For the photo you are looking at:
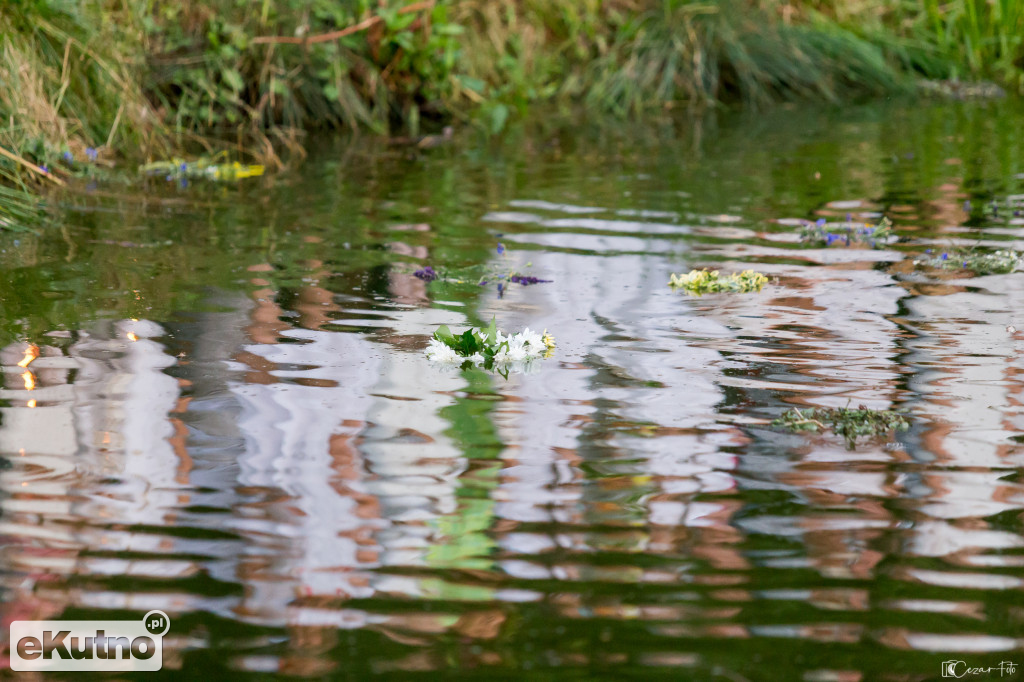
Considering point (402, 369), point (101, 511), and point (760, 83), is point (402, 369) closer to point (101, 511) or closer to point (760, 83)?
point (101, 511)

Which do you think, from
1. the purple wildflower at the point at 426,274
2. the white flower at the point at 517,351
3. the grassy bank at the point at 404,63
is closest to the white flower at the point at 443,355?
the white flower at the point at 517,351

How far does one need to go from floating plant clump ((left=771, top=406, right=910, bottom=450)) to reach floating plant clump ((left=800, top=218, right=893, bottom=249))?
2430 mm

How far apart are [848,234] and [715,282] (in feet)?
4.01

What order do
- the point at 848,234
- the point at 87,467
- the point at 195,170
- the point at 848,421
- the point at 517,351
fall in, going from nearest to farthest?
the point at 87,467 < the point at 848,421 < the point at 517,351 < the point at 848,234 < the point at 195,170

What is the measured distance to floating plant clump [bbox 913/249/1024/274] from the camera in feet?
15.3

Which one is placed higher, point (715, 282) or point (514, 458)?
point (715, 282)

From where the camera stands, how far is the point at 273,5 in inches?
332

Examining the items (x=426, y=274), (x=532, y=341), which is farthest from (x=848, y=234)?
(x=532, y=341)

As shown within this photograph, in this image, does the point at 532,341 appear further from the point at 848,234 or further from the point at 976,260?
the point at 848,234

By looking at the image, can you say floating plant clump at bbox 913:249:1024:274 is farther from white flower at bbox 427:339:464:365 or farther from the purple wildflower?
white flower at bbox 427:339:464:365

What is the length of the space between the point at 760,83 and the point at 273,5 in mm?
5218

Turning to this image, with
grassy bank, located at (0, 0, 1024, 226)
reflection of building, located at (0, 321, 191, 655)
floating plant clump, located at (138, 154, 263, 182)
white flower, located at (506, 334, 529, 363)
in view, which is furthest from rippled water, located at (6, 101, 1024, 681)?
floating plant clump, located at (138, 154, 263, 182)

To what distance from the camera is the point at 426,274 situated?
4.71 m

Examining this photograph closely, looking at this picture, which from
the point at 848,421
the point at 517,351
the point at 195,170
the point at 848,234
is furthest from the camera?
the point at 195,170
